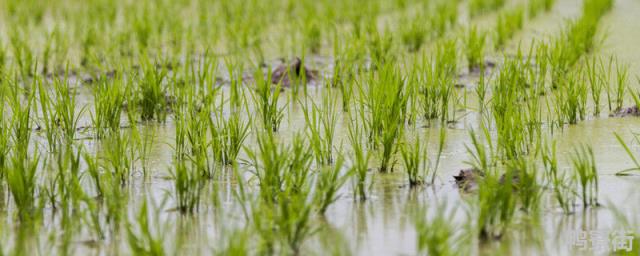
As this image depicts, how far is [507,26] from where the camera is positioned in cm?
543

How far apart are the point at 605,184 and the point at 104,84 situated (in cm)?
161

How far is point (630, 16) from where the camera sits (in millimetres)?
6332

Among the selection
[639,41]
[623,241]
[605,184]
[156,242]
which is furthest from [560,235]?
[639,41]

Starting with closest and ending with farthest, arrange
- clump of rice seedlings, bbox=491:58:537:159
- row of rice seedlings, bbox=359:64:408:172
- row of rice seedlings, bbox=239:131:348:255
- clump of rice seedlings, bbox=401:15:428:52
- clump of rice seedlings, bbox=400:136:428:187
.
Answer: row of rice seedlings, bbox=239:131:348:255
clump of rice seedlings, bbox=400:136:428:187
clump of rice seedlings, bbox=491:58:537:159
row of rice seedlings, bbox=359:64:408:172
clump of rice seedlings, bbox=401:15:428:52

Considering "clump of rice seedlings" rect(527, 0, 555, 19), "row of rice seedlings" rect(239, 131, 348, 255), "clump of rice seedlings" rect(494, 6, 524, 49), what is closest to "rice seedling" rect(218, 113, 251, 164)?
"row of rice seedlings" rect(239, 131, 348, 255)

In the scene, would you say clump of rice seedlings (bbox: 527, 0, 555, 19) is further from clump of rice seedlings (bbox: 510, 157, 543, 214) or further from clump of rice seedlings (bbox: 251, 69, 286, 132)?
clump of rice seedlings (bbox: 510, 157, 543, 214)

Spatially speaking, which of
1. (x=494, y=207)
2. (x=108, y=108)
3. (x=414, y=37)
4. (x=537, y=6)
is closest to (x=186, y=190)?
(x=494, y=207)

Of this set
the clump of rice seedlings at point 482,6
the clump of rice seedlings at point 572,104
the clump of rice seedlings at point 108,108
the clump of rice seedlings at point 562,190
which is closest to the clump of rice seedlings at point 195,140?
the clump of rice seedlings at point 108,108

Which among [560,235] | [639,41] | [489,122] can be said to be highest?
[639,41]

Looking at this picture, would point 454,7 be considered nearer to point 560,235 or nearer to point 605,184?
point 605,184

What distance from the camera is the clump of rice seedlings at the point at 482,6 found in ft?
22.2

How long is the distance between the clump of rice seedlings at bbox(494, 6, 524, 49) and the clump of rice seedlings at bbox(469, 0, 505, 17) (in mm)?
489

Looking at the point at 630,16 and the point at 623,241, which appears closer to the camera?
the point at 623,241

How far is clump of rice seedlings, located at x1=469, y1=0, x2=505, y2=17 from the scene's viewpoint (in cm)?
677
